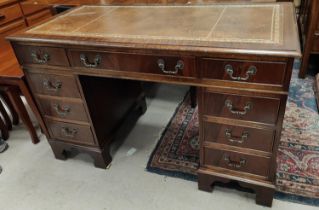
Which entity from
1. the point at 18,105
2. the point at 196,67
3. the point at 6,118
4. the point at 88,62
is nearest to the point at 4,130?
the point at 6,118

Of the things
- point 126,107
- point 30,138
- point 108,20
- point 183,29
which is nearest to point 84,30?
point 108,20

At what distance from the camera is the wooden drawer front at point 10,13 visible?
7.72ft

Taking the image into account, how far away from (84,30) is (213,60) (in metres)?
0.61

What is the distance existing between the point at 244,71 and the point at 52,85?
0.93 m

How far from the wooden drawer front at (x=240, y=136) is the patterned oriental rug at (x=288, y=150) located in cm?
36

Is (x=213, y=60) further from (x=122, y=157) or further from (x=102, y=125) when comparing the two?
(x=122, y=157)

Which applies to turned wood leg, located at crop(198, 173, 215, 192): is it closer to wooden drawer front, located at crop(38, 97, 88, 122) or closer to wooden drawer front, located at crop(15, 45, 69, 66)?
wooden drawer front, located at crop(38, 97, 88, 122)

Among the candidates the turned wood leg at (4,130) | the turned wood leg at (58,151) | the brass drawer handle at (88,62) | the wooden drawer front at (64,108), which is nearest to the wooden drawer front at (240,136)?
the brass drawer handle at (88,62)

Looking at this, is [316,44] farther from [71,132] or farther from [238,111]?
[71,132]

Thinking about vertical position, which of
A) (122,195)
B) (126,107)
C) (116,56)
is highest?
(116,56)

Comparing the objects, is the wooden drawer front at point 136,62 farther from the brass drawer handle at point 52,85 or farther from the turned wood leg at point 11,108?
the turned wood leg at point 11,108

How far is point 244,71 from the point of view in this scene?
954 mm

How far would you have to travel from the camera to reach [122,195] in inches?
56.4

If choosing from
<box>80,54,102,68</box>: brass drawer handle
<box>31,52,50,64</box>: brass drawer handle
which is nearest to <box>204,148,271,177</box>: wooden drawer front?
<box>80,54,102,68</box>: brass drawer handle
